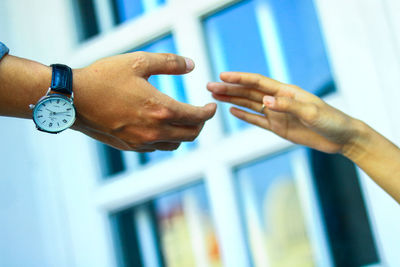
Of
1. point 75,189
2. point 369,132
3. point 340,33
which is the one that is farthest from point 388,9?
point 75,189

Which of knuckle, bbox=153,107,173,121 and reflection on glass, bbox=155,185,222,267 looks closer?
knuckle, bbox=153,107,173,121

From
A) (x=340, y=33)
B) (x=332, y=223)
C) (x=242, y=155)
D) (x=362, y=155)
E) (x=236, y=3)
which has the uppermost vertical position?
(x=236, y=3)

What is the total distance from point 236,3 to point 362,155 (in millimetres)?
690

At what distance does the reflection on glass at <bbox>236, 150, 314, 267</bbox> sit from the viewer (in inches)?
56.1

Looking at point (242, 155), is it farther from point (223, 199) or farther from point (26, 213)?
point (26, 213)

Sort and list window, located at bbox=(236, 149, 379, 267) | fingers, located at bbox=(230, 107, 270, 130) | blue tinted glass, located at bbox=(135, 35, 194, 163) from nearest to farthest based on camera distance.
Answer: fingers, located at bbox=(230, 107, 270, 130) → window, located at bbox=(236, 149, 379, 267) → blue tinted glass, located at bbox=(135, 35, 194, 163)

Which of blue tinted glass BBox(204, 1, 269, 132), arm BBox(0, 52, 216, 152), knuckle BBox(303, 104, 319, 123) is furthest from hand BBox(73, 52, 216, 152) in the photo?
blue tinted glass BBox(204, 1, 269, 132)

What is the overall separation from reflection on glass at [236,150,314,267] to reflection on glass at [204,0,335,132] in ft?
0.54

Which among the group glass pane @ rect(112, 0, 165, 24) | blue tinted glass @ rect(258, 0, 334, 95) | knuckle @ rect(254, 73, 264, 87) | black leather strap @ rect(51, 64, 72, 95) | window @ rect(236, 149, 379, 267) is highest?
glass pane @ rect(112, 0, 165, 24)

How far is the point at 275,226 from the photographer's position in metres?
1.46

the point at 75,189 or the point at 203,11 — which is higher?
the point at 203,11

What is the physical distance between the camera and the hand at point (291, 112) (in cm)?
99

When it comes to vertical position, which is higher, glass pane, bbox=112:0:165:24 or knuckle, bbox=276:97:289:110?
glass pane, bbox=112:0:165:24

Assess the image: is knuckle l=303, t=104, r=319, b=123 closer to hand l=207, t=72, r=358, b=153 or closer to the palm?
hand l=207, t=72, r=358, b=153
